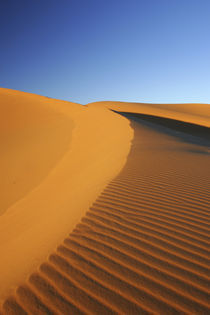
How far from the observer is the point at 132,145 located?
287 inches

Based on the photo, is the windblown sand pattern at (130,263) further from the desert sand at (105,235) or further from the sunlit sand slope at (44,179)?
the sunlit sand slope at (44,179)

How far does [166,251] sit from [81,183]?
237cm

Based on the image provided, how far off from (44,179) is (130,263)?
314cm

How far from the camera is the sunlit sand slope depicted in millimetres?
2352

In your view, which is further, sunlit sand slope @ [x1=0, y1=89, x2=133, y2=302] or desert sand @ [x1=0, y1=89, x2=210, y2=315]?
sunlit sand slope @ [x1=0, y1=89, x2=133, y2=302]

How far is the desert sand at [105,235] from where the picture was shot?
1.65m

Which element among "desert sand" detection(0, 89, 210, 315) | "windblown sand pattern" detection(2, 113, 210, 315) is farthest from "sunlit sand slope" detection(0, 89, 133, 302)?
"windblown sand pattern" detection(2, 113, 210, 315)

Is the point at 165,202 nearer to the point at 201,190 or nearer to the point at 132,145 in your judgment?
the point at 201,190

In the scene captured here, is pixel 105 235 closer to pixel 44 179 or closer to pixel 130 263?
pixel 130 263

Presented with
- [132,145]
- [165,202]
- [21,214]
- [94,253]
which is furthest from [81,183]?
[132,145]

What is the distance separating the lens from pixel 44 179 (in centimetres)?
463

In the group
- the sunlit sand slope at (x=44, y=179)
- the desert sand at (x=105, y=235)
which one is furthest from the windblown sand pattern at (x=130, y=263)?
the sunlit sand slope at (x=44, y=179)

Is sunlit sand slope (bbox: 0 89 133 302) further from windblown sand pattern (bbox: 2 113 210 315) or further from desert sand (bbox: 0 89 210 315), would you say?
windblown sand pattern (bbox: 2 113 210 315)

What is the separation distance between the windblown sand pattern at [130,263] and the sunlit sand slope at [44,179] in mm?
244
